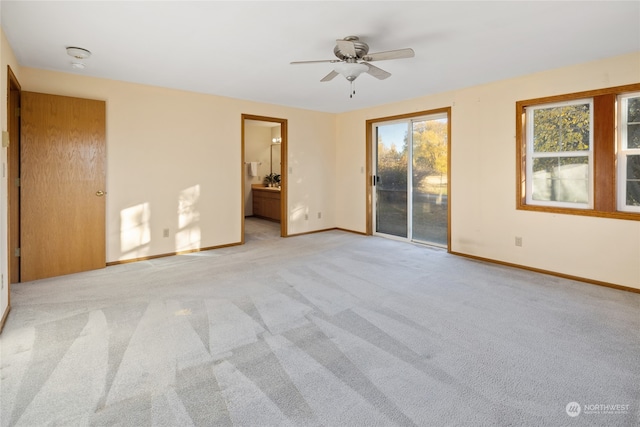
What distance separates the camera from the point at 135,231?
15.3 feet

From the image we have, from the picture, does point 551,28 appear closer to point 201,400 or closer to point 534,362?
point 534,362

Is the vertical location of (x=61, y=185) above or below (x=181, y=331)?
above

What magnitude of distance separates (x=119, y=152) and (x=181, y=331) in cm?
299

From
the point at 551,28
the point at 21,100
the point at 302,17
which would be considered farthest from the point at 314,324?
the point at 21,100

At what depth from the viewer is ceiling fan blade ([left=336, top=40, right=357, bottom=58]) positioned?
111 inches

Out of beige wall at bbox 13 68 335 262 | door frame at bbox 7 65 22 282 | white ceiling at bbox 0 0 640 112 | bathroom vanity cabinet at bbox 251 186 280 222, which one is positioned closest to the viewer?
white ceiling at bbox 0 0 640 112

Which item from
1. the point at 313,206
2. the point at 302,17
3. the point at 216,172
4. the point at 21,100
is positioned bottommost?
the point at 313,206

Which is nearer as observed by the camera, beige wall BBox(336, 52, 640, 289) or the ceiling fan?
the ceiling fan

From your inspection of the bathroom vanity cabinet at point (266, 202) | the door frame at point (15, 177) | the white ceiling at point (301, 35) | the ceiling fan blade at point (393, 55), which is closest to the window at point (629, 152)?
the white ceiling at point (301, 35)

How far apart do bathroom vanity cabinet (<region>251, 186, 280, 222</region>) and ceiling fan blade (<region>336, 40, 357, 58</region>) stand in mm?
5261

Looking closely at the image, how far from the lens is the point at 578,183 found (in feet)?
Answer: 13.0

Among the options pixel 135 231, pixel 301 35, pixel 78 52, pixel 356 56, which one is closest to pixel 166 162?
pixel 135 231
